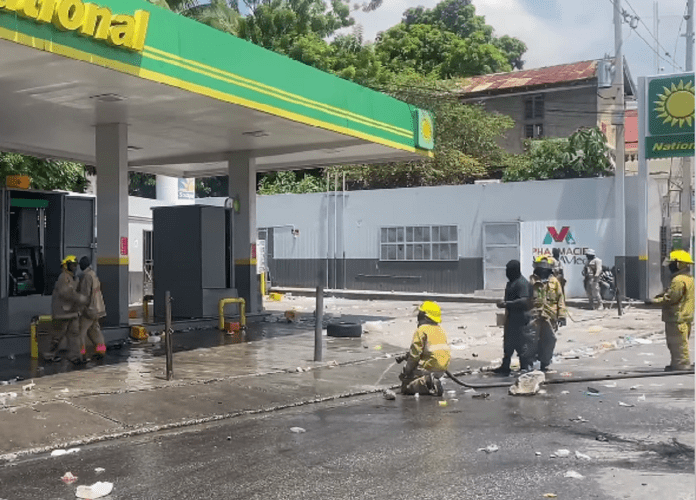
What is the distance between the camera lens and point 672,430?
841cm

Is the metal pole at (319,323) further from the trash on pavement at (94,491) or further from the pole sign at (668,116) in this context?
the pole sign at (668,116)

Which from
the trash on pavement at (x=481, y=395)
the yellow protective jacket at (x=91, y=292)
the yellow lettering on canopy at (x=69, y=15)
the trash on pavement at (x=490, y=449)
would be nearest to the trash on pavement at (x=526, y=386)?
the trash on pavement at (x=481, y=395)

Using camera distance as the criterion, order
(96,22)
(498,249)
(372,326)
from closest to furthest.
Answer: (96,22)
(372,326)
(498,249)

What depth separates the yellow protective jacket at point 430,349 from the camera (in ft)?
34.8

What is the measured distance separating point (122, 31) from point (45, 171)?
56.2ft

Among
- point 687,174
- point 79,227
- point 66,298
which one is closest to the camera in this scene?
point 66,298

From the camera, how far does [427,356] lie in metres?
10.7

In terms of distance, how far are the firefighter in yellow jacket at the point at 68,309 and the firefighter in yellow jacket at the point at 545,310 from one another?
692 cm

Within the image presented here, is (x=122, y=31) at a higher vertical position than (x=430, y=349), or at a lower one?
higher

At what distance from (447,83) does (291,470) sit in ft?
126

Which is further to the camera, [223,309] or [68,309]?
[223,309]

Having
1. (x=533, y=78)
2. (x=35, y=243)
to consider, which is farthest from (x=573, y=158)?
(x=35, y=243)

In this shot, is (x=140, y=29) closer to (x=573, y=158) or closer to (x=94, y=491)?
(x=94, y=491)

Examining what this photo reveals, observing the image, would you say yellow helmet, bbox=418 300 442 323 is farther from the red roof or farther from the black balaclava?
the red roof
